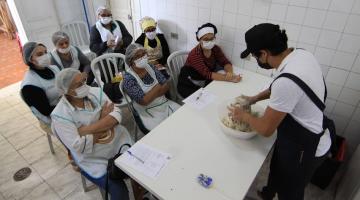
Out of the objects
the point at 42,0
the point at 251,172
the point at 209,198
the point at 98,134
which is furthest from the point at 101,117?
the point at 42,0

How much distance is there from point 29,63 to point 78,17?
231 centimetres

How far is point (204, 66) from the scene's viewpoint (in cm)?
239

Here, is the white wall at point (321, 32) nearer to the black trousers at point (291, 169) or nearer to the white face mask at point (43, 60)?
the black trousers at point (291, 169)

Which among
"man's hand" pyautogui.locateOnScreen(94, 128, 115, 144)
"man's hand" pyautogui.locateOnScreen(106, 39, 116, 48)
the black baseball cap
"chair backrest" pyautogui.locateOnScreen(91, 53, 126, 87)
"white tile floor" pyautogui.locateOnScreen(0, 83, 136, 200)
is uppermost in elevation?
the black baseball cap

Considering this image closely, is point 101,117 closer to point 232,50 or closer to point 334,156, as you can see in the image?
point 232,50

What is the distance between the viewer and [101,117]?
1.78 metres

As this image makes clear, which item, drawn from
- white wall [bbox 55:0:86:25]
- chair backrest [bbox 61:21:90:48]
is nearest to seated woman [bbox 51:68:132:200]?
chair backrest [bbox 61:21:90:48]

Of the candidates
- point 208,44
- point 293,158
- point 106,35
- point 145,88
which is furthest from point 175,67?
point 293,158

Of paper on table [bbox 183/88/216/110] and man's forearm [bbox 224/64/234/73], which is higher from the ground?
man's forearm [bbox 224/64/234/73]

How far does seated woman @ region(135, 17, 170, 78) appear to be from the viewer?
9.37 ft

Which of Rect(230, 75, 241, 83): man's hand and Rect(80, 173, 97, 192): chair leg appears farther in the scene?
Rect(230, 75, 241, 83): man's hand

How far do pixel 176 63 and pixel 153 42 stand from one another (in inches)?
20.2

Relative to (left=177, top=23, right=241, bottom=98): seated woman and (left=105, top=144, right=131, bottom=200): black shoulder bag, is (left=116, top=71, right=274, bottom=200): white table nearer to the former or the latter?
(left=105, top=144, right=131, bottom=200): black shoulder bag

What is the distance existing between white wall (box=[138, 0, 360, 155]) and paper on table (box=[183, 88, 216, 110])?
2.60ft
